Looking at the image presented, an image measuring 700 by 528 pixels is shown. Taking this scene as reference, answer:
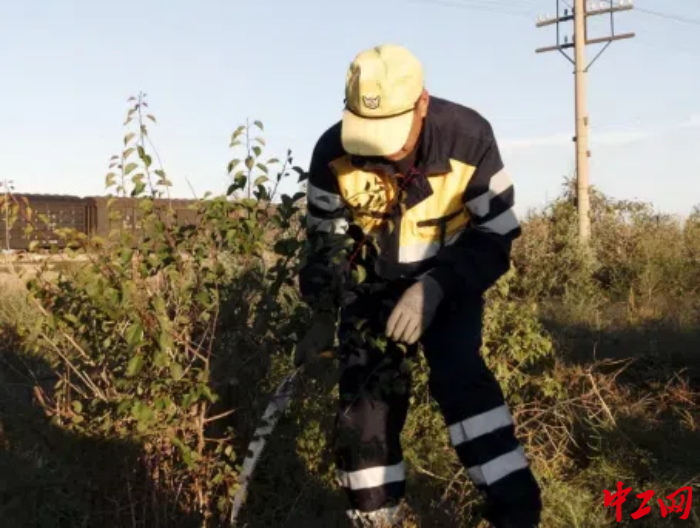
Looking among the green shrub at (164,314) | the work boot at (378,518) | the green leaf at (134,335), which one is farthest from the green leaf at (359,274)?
the work boot at (378,518)

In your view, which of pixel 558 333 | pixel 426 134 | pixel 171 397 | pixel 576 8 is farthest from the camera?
pixel 576 8

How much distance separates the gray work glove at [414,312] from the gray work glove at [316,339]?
0.19 m

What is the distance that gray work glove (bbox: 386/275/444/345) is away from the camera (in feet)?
9.64

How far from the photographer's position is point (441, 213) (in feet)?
10.4

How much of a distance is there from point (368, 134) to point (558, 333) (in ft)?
14.9

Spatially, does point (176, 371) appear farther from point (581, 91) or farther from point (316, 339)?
point (581, 91)

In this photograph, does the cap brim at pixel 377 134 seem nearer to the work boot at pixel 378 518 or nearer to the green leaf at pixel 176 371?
the green leaf at pixel 176 371

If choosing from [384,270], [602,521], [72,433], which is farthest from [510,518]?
[72,433]

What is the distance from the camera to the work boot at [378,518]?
125 inches

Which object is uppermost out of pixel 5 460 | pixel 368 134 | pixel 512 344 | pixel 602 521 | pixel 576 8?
pixel 576 8

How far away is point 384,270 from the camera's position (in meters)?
3.22

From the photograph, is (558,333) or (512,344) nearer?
(512,344)

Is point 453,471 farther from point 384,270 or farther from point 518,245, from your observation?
point 518,245

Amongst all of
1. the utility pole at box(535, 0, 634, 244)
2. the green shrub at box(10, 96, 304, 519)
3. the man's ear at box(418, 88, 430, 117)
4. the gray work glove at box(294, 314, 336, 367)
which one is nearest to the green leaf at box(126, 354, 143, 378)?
the green shrub at box(10, 96, 304, 519)
